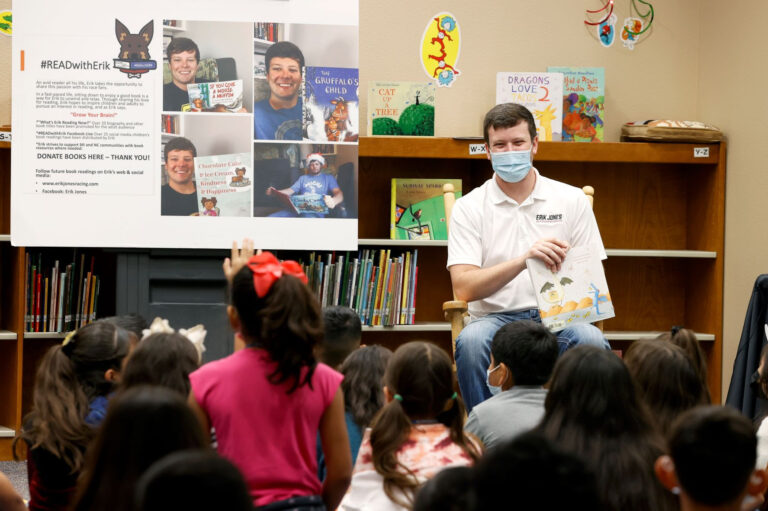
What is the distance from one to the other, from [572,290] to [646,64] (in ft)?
6.49

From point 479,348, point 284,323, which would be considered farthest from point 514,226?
point 284,323

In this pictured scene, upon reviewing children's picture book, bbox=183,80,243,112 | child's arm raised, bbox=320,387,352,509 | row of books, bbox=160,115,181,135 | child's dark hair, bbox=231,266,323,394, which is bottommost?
child's arm raised, bbox=320,387,352,509

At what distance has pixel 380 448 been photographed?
1883mm

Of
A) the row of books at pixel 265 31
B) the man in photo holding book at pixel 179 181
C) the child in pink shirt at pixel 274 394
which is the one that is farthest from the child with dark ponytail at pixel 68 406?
the row of books at pixel 265 31

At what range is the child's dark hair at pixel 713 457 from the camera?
136 centimetres

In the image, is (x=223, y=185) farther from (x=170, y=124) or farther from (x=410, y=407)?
(x=410, y=407)

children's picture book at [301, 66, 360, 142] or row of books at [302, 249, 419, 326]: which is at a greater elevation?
children's picture book at [301, 66, 360, 142]

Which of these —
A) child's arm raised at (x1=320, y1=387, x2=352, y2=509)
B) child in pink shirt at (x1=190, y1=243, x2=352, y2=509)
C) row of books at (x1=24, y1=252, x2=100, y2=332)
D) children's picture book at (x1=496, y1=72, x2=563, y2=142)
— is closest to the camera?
child in pink shirt at (x1=190, y1=243, x2=352, y2=509)

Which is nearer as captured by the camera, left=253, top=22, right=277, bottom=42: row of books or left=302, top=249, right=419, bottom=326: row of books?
left=253, top=22, right=277, bottom=42: row of books

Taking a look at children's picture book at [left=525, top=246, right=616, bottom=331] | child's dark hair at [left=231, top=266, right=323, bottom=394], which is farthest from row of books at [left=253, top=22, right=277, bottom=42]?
child's dark hair at [left=231, top=266, right=323, bottom=394]

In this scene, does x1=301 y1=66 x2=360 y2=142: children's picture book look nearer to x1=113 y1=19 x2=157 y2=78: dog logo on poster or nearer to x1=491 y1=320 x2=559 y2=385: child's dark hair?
x1=113 y1=19 x2=157 y2=78: dog logo on poster

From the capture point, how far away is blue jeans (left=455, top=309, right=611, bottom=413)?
2830 mm

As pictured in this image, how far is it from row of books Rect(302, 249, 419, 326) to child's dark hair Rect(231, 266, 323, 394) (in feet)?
6.52

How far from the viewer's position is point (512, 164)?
312cm
